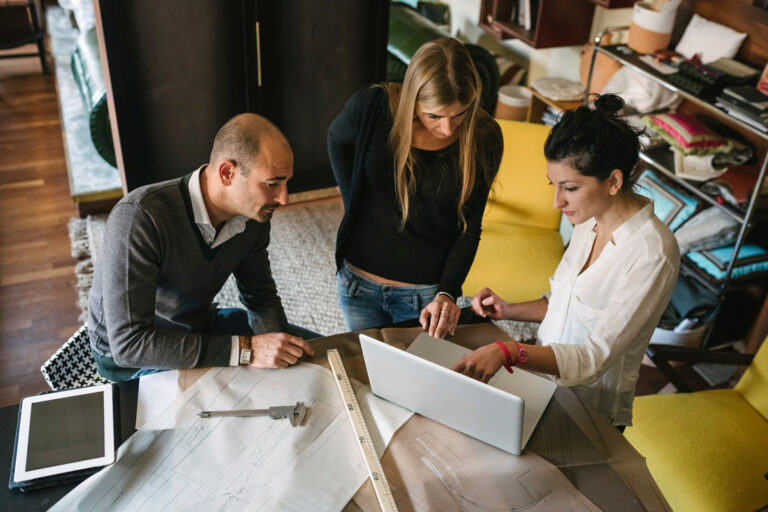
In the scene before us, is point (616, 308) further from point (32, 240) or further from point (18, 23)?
point (18, 23)

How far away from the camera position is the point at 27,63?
552 cm

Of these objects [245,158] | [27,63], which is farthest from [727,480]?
[27,63]

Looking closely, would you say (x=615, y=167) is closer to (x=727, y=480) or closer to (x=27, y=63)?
(x=727, y=480)

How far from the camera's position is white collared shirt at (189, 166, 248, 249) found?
5.31 feet

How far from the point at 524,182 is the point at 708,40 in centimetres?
96

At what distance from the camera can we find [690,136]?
2750 millimetres

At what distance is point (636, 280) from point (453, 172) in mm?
569

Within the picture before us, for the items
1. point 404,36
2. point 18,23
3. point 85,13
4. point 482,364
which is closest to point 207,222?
point 482,364

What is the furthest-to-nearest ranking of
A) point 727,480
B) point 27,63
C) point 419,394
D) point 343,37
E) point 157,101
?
point 27,63 < point 343,37 < point 157,101 < point 727,480 < point 419,394

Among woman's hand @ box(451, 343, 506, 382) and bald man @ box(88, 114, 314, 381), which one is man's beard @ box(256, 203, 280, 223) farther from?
woman's hand @ box(451, 343, 506, 382)

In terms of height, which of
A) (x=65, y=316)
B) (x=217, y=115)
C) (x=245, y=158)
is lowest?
(x=65, y=316)

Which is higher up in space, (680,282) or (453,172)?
(453,172)

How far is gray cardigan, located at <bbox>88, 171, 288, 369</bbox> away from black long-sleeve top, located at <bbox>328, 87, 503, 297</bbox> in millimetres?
374

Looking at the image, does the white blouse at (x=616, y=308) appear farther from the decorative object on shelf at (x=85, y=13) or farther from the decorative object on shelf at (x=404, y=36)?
the decorative object on shelf at (x=85, y=13)
